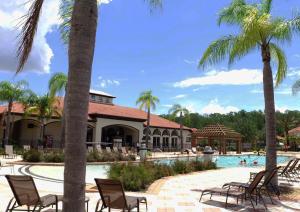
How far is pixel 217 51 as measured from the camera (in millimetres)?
11969

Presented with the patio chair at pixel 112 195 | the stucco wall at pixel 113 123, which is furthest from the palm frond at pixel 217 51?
the stucco wall at pixel 113 123

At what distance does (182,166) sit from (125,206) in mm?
10148

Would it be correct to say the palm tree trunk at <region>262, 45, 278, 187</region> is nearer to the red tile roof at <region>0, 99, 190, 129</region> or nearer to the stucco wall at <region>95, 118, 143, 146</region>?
the red tile roof at <region>0, 99, 190, 129</region>

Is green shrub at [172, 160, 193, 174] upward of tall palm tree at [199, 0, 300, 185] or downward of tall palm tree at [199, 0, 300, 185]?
downward

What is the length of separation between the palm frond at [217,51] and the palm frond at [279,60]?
4.76 feet

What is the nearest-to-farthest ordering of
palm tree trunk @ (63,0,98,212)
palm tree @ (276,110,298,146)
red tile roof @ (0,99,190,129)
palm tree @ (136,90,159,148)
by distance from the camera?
palm tree trunk @ (63,0,98,212) → red tile roof @ (0,99,190,129) → palm tree @ (136,90,159,148) → palm tree @ (276,110,298,146)

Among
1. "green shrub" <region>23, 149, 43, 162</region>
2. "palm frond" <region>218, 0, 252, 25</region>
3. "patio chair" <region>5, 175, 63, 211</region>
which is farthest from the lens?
"green shrub" <region>23, 149, 43, 162</region>

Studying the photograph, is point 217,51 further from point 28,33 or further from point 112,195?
point 28,33

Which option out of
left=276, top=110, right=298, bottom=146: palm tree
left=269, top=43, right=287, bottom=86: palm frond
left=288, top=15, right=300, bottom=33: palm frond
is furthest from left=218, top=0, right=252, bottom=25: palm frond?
left=276, top=110, right=298, bottom=146: palm tree

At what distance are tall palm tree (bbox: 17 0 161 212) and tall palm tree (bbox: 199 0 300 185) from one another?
676 cm

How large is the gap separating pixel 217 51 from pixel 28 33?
26.5 feet

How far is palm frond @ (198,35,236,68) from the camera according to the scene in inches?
464

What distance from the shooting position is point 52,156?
21.0 m

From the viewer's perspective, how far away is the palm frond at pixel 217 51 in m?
11.8
